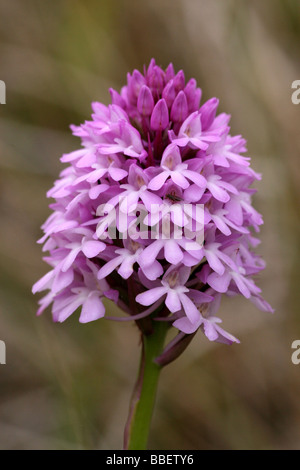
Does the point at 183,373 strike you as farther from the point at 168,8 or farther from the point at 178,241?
the point at 168,8

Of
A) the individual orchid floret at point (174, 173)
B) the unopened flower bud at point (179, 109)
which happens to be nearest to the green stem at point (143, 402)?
the individual orchid floret at point (174, 173)

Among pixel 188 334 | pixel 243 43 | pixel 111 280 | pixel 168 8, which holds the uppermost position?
pixel 168 8

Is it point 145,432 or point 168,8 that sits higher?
point 168,8

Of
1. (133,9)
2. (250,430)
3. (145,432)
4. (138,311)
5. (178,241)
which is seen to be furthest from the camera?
(133,9)

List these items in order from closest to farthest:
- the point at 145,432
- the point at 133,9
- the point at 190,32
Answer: the point at 145,432 < the point at 190,32 < the point at 133,9

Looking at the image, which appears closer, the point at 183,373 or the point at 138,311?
the point at 138,311

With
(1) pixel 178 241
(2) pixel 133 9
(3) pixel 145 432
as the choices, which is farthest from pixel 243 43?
(3) pixel 145 432

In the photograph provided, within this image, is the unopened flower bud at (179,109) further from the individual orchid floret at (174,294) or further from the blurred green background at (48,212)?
the blurred green background at (48,212)
